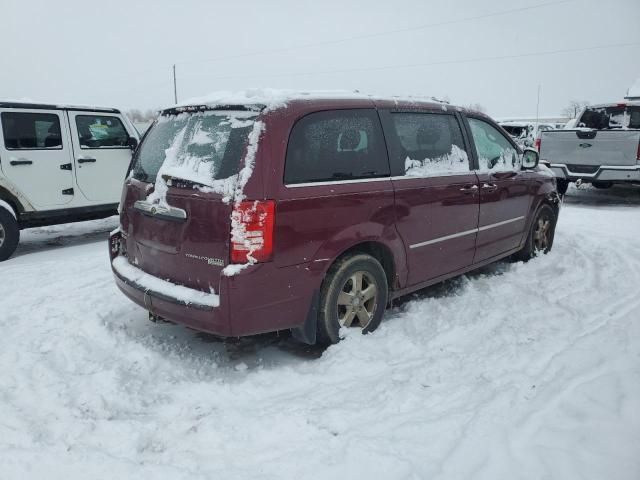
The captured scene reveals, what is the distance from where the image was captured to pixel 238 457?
8.35 feet

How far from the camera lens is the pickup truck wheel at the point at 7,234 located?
632 cm

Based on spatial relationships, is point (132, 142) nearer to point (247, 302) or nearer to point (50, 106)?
point (50, 106)

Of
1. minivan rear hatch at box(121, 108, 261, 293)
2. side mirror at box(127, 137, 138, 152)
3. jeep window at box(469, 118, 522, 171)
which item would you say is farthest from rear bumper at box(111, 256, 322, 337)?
side mirror at box(127, 137, 138, 152)

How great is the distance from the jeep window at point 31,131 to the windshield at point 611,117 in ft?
33.9

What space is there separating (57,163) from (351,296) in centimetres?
516

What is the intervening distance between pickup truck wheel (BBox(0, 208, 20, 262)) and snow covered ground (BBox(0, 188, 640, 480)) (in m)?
1.66

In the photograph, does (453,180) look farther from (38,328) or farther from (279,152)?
(38,328)

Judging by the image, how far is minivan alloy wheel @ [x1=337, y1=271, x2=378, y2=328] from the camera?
3.72m

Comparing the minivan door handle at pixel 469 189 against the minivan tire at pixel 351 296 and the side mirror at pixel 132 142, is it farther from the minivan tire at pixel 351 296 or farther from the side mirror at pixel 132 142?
the side mirror at pixel 132 142

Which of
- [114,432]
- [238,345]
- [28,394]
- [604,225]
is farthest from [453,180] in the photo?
[604,225]

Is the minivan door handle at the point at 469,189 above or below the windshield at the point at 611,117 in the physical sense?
below

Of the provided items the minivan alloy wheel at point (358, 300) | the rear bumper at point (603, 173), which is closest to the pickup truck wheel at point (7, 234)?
the minivan alloy wheel at point (358, 300)

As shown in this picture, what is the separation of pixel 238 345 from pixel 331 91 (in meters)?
2.11

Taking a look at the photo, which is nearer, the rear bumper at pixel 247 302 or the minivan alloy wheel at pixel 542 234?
the rear bumper at pixel 247 302
